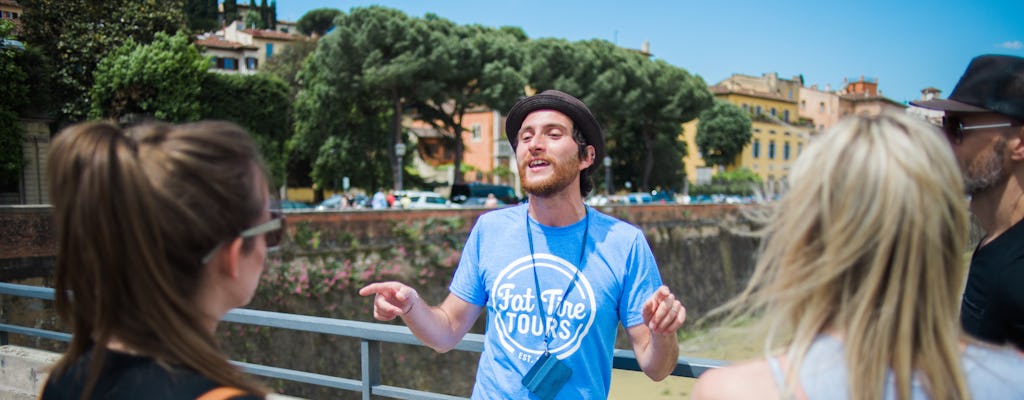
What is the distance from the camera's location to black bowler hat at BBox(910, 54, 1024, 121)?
5.37 feet

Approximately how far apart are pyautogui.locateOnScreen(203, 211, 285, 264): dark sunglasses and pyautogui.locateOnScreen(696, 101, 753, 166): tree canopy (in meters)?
55.4

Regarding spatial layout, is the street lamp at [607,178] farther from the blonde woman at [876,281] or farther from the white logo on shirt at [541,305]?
the blonde woman at [876,281]

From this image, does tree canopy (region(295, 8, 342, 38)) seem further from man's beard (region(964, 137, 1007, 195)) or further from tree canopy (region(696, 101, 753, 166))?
man's beard (region(964, 137, 1007, 195))

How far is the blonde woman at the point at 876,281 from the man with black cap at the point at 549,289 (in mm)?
755

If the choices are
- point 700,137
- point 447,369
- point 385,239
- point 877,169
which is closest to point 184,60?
point 385,239

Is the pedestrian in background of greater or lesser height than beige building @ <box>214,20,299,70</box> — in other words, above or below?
below

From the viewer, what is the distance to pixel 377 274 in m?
15.0

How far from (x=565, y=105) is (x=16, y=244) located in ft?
38.4

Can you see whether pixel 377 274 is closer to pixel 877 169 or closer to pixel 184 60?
pixel 184 60

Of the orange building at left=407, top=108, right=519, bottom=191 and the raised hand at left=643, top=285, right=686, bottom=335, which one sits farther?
the orange building at left=407, top=108, right=519, bottom=191

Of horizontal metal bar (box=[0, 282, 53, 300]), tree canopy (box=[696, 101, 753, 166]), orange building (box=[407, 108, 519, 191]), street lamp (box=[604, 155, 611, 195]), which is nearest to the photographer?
horizontal metal bar (box=[0, 282, 53, 300])

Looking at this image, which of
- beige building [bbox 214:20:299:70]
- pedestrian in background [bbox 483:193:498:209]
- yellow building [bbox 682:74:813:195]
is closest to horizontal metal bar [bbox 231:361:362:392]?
pedestrian in background [bbox 483:193:498:209]

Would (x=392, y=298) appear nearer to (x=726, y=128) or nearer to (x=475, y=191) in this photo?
(x=475, y=191)

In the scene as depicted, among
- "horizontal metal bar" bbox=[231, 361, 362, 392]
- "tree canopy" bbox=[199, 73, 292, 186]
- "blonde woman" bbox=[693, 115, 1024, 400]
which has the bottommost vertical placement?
"horizontal metal bar" bbox=[231, 361, 362, 392]
